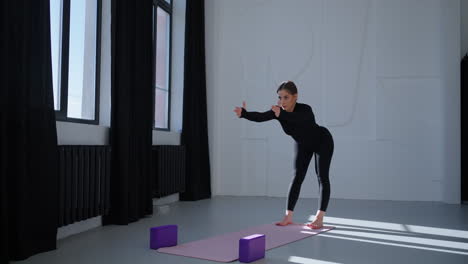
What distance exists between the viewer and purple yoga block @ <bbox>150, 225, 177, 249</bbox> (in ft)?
9.72

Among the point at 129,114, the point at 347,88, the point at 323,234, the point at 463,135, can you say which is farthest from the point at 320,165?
the point at 463,135

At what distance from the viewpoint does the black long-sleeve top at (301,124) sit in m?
3.46

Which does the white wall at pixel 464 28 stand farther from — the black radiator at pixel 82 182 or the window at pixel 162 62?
the black radiator at pixel 82 182

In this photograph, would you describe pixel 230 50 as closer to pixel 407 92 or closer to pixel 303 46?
pixel 303 46

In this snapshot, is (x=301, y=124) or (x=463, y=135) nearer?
(x=301, y=124)

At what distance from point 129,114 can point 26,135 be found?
141 centimetres

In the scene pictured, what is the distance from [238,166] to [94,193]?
9.82 ft

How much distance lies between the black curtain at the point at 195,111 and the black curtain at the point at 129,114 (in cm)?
127

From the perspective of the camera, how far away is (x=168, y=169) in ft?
17.1

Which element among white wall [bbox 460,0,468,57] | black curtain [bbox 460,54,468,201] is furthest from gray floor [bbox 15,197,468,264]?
white wall [bbox 460,0,468,57]

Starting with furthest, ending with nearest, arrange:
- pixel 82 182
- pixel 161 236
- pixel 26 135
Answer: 1. pixel 82 182
2. pixel 161 236
3. pixel 26 135

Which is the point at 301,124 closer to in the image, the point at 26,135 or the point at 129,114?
the point at 129,114

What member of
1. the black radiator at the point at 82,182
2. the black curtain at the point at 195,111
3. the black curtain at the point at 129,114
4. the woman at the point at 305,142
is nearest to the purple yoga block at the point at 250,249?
the woman at the point at 305,142

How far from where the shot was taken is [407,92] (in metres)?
6.09
